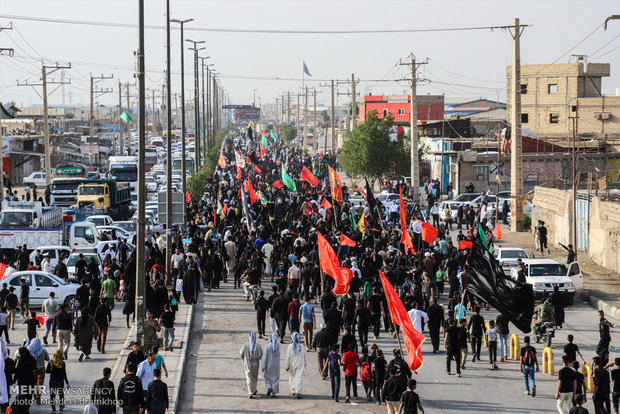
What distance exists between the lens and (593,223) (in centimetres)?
3288

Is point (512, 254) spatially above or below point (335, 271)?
below

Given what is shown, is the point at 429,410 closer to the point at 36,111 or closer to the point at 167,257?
the point at 167,257

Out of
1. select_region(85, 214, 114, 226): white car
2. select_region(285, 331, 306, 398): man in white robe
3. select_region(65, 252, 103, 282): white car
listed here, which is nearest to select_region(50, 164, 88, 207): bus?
select_region(85, 214, 114, 226): white car

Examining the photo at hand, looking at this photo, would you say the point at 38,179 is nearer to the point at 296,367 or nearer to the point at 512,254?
the point at 512,254

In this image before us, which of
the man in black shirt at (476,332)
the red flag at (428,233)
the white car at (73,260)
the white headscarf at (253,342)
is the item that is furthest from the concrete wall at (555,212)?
the white headscarf at (253,342)

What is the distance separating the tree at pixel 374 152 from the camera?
2351 inches

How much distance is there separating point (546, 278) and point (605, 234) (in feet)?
23.8

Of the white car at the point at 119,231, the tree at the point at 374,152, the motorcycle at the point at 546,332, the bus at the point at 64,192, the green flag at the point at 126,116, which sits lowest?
the motorcycle at the point at 546,332

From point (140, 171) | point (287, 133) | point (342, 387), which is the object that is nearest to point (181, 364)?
point (342, 387)

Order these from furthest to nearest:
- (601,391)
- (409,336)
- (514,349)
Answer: (514,349), (409,336), (601,391)

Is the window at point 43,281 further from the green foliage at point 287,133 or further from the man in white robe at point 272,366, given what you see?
the green foliage at point 287,133

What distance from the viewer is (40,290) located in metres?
23.5

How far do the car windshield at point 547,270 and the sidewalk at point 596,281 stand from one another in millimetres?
1388

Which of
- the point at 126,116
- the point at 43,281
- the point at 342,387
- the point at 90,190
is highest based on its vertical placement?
the point at 126,116
